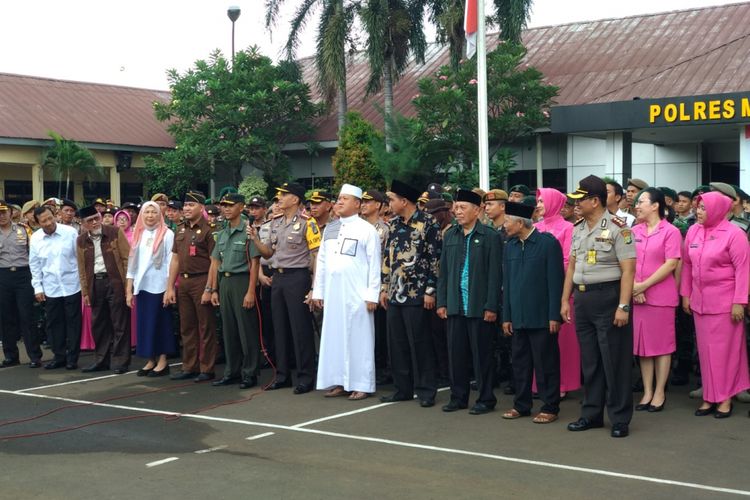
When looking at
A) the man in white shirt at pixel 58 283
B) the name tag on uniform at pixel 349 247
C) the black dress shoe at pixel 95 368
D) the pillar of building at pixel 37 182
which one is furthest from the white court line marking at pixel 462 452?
the pillar of building at pixel 37 182

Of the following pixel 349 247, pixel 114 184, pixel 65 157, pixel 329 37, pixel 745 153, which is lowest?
pixel 349 247

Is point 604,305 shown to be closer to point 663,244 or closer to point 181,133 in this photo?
point 663,244

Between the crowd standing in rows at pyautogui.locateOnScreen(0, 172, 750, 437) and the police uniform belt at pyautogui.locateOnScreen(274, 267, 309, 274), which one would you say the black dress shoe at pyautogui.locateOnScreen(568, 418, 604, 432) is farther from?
the police uniform belt at pyautogui.locateOnScreen(274, 267, 309, 274)

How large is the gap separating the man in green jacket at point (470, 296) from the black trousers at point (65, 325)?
5.37 metres

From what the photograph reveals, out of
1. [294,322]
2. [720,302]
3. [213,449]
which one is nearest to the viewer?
[213,449]

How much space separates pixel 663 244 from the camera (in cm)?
869

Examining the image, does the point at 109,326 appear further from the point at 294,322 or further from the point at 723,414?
the point at 723,414

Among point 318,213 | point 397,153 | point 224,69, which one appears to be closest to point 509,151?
point 397,153

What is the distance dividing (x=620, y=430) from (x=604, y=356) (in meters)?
0.60

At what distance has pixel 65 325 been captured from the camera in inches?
478

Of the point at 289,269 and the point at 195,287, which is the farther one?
the point at 195,287

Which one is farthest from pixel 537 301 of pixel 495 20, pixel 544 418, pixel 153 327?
pixel 495 20

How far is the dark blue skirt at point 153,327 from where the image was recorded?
11.1 m

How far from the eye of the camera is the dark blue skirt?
11078 mm
